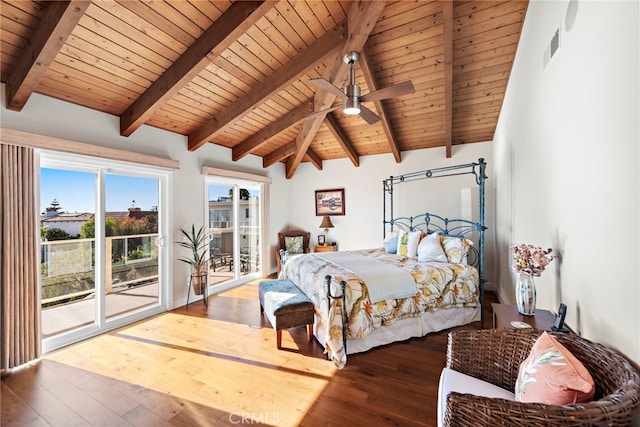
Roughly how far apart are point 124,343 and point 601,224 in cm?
412

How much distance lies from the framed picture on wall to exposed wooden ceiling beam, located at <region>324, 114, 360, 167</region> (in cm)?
80

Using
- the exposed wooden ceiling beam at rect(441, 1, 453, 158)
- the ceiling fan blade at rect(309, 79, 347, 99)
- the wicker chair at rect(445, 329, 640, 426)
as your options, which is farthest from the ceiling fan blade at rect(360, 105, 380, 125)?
the wicker chair at rect(445, 329, 640, 426)

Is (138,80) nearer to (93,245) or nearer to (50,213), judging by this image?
(50,213)

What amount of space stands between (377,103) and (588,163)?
3.03 m

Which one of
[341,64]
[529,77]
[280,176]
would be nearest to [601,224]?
[529,77]

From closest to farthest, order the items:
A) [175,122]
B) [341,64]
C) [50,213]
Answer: [50,213]
[341,64]
[175,122]

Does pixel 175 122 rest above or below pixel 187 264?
above

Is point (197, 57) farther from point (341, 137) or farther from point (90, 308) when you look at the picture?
point (90, 308)

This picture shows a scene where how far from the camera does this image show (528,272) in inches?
71.2

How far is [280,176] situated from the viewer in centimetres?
665

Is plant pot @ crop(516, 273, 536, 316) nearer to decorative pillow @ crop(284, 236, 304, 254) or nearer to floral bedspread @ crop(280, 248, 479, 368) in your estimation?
floral bedspread @ crop(280, 248, 479, 368)

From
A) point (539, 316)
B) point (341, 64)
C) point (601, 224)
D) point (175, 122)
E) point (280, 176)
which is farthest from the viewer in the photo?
A: point (280, 176)

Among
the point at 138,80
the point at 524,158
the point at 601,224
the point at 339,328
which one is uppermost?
the point at 138,80

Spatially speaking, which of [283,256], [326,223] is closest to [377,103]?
[326,223]
